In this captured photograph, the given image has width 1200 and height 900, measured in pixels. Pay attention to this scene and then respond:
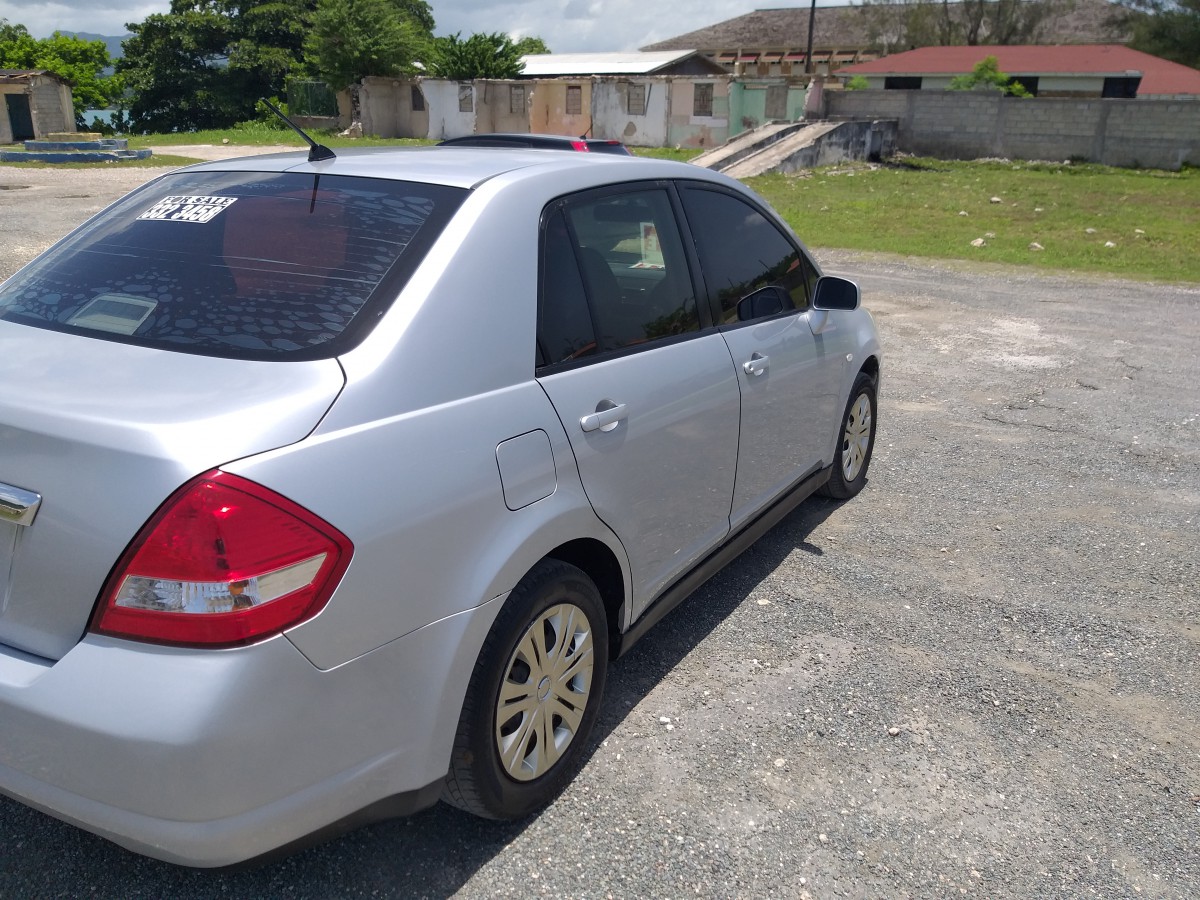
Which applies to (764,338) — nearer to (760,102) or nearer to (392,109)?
(760,102)

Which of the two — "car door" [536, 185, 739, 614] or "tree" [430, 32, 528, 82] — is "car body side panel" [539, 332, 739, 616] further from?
"tree" [430, 32, 528, 82]

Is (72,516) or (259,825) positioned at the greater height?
(72,516)

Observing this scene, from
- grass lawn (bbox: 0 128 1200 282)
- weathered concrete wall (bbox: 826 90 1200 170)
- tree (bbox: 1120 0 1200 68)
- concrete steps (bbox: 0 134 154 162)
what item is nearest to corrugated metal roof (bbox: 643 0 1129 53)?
tree (bbox: 1120 0 1200 68)

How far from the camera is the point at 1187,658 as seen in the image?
378 cm

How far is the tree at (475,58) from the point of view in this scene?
44000 millimetres

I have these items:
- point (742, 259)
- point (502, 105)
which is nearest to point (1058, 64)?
point (502, 105)

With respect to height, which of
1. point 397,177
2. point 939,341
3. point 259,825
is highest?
point 397,177

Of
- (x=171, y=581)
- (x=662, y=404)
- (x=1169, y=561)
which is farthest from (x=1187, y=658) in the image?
(x=171, y=581)

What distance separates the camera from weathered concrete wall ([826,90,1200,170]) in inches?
1089

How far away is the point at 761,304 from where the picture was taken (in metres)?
3.86

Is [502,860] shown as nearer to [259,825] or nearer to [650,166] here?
[259,825]

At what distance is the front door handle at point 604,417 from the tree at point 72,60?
216ft

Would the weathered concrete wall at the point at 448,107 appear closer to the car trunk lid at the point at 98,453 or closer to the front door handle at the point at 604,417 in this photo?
the front door handle at the point at 604,417

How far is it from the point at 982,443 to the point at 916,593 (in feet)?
7.70
